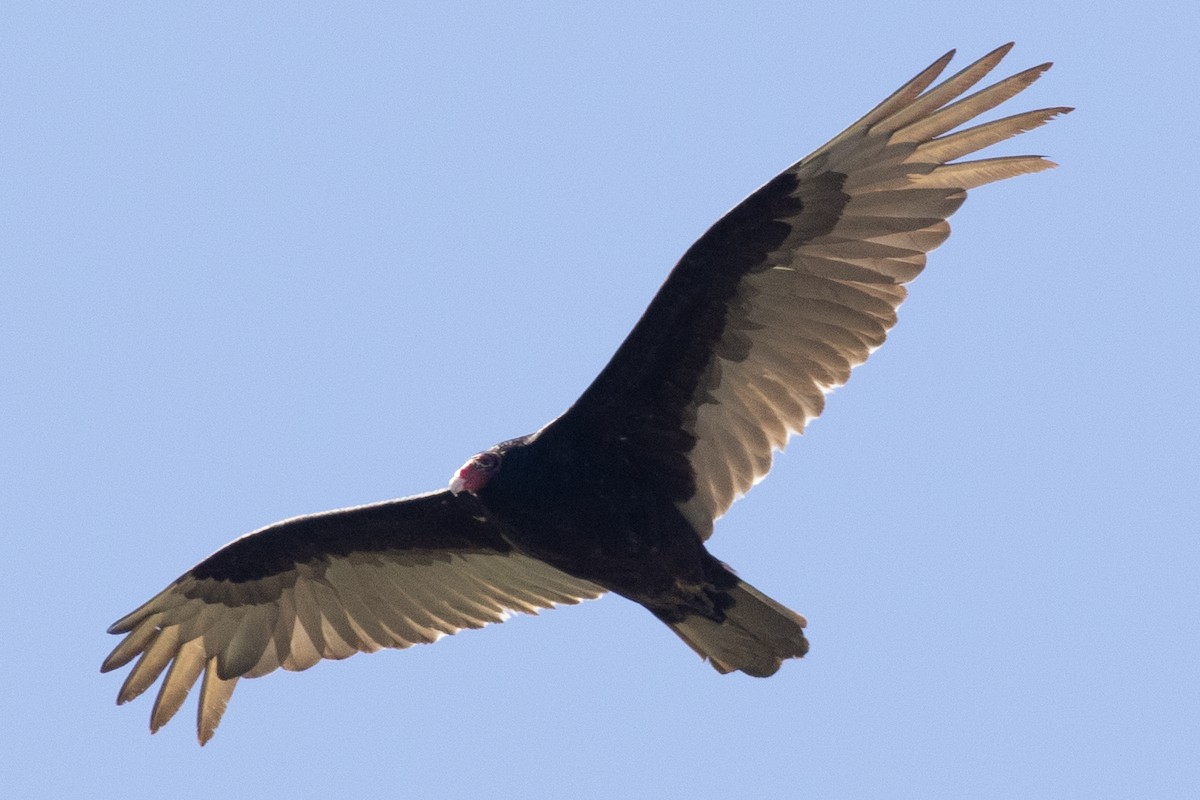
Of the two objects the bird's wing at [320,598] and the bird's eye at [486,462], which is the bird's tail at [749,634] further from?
the bird's eye at [486,462]

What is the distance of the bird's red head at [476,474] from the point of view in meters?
6.96

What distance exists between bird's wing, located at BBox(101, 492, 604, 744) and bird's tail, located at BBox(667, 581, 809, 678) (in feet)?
2.56

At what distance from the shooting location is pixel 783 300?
7121 millimetres

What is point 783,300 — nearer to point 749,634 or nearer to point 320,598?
point 749,634

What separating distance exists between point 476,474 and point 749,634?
1264 millimetres

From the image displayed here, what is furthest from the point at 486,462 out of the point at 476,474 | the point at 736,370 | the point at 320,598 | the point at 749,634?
the point at 320,598

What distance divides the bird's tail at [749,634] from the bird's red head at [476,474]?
1016 mm

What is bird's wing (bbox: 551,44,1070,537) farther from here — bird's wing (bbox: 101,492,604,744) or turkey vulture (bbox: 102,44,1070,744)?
bird's wing (bbox: 101,492,604,744)

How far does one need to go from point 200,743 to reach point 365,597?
95cm

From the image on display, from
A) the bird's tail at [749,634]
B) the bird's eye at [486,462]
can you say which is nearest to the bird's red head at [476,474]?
the bird's eye at [486,462]

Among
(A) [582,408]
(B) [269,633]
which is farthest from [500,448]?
(B) [269,633]

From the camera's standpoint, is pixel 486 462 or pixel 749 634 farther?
pixel 749 634

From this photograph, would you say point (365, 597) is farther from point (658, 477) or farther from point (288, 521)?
point (658, 477)

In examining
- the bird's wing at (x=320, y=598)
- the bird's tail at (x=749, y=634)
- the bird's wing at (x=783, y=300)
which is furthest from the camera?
the bird's wing at (x=320, y=598)
